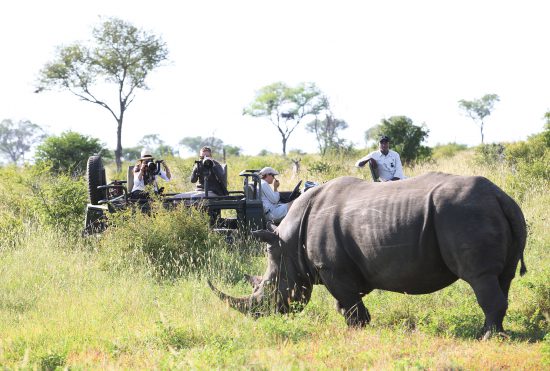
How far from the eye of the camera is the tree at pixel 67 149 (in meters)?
26.4

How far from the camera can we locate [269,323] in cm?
684

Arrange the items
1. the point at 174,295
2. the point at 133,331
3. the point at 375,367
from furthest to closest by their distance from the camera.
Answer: the point at 174,295 → the point at 133,331 → the point at 375,367

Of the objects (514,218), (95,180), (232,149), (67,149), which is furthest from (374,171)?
(232,149)

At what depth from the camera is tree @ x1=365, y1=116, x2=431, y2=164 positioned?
25.0m

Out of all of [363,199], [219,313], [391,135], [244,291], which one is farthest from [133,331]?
[391,135]

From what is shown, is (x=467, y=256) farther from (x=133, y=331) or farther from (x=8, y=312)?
(x=8, y=312)

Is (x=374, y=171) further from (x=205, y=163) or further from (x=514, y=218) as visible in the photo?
(x=514, y=218)

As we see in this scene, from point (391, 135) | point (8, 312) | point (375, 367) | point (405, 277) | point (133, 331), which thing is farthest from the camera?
point (391, 135)

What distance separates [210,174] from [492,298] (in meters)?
7.36

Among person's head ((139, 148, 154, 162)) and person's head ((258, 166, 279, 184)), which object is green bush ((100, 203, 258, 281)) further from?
person's head ((139, 148, 154, 162))

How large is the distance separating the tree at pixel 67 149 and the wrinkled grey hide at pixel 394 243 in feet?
64.1

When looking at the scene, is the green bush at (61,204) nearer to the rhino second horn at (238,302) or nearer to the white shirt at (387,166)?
the white shirt at (387,166)

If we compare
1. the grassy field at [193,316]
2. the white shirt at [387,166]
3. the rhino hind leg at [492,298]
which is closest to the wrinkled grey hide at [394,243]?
the rhino hind leg at [492,298]

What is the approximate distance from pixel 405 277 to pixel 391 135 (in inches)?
748
